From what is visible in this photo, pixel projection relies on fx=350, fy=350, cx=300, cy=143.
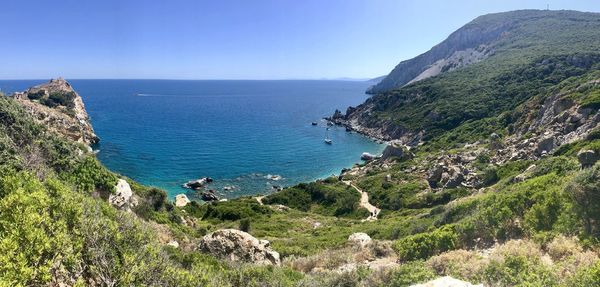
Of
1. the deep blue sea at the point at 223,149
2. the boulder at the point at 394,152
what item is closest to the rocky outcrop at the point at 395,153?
the boulder at the point at 394,152

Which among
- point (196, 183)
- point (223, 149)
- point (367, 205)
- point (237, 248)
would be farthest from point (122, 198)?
point (223, 149)

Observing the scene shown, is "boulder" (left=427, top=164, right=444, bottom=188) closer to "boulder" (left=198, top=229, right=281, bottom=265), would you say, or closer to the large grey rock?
the large grey rock

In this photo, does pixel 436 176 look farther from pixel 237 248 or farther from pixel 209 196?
pixel 237 248

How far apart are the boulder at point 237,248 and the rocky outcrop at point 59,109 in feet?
200

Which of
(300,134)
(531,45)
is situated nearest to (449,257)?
(300,134)

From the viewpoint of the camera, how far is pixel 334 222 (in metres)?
37.0

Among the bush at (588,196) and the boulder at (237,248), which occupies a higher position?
the bush at (588,196)

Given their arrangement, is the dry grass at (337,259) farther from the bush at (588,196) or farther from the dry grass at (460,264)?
the bush at (588,196)

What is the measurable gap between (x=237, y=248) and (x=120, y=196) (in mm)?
10967

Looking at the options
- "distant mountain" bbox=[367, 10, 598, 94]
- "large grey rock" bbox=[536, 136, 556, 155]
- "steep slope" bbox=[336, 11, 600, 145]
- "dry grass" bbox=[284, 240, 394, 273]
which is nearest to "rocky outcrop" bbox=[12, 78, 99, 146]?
"dry grass" bbox=[284, 240, 394, 273]

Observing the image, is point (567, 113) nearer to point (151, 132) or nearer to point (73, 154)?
point (73, 154)

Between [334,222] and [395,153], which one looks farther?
[395,153]

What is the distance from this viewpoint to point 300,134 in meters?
103

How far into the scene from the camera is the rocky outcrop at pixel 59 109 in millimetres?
69375
